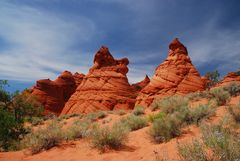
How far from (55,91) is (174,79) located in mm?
34016

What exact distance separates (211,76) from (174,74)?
7.20 metres

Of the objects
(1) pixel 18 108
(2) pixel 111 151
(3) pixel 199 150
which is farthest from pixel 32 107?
(3) pixel 199 150

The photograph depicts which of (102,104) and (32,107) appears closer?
(32,107)

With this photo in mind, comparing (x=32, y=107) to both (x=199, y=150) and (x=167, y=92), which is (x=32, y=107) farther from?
(x=167, y=92)

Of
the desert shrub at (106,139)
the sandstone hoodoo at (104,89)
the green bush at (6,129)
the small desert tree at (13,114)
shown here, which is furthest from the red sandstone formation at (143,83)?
the desert shrub at (106,139)

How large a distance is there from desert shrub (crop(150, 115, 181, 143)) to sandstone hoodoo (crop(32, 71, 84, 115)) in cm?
4843

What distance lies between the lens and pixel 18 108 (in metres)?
16.7

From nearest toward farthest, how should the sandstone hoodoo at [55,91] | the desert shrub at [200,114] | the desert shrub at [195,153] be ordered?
the desert shrub at [195,153] → the desert shrub at [200,114] → the sandstone hoodoo at [55,91]

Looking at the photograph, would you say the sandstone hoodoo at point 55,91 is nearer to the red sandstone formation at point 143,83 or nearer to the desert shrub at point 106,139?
the red sandstone formation at point 143,83

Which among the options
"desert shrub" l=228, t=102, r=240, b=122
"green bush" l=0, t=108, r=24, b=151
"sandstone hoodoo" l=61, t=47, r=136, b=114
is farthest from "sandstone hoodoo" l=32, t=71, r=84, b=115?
"desert shrub" l=228, t=102, r=240, b=122

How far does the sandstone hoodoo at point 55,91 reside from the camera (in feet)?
183

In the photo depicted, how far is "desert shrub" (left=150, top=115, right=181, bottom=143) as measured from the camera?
750cm

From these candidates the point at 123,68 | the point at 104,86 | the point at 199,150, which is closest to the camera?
the point at 199,150

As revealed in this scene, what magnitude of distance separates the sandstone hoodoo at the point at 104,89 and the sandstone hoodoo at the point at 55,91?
902 cm
